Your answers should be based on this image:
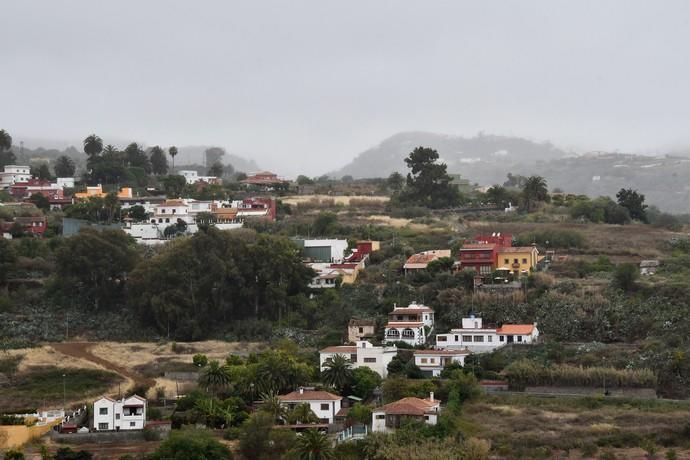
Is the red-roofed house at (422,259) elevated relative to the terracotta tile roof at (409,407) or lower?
elevated

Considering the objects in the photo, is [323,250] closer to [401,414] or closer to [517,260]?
[517,260]

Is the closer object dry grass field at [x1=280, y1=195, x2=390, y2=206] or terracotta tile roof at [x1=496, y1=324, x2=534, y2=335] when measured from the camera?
terracotta tile roof at [x1=496, y1=324, x2=534, y2=335]

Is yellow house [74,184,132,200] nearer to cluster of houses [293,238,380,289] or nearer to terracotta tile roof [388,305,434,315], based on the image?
cluster of houses [293,238,380,289]

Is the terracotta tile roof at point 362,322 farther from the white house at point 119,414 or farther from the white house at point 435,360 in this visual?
the white house at point 119,414

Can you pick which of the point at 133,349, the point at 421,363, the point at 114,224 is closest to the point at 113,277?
the point at 133,349

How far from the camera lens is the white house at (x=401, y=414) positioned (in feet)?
139

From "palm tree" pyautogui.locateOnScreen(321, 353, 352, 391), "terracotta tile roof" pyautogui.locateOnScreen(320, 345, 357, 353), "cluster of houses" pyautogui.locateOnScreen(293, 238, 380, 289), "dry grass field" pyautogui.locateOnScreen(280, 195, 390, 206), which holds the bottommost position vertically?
"palm tree" pyautogui.locateOnScreen(321, 353, 352, 391)

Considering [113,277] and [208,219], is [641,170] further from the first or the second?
[113,277]

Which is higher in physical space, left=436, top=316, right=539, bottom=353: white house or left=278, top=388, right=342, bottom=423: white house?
left=436, top=316, right=539, bottom=353: white house

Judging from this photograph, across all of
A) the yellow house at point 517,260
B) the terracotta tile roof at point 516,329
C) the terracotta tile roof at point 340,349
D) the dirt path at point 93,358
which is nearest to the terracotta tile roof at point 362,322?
the terracotta tile roof at point 340,349

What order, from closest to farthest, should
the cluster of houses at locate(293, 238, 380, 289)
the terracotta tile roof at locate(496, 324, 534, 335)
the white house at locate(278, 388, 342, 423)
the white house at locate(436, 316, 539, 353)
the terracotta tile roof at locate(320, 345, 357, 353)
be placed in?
the white house at locate(278, 388, 342, 423) → the terracotta tile roof at locate(320, 345, 357, 353) → the terracotta tile roof at locate(496, 324, 534, 335) → the white house at locate(436, 316, 539, 353) → the cluster of houses at locate(293, 238, 380, 289)

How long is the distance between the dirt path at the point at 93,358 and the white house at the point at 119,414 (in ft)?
14.5

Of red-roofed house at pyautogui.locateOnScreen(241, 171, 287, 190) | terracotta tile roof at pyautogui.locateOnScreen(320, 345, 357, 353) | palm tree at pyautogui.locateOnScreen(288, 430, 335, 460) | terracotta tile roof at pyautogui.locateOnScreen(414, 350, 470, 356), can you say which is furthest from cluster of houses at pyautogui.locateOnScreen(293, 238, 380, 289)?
red-roofed house at pyautogui.locateOnScreen(241, 171, 287, 190)

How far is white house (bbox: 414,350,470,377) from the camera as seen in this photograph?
4947 cm
